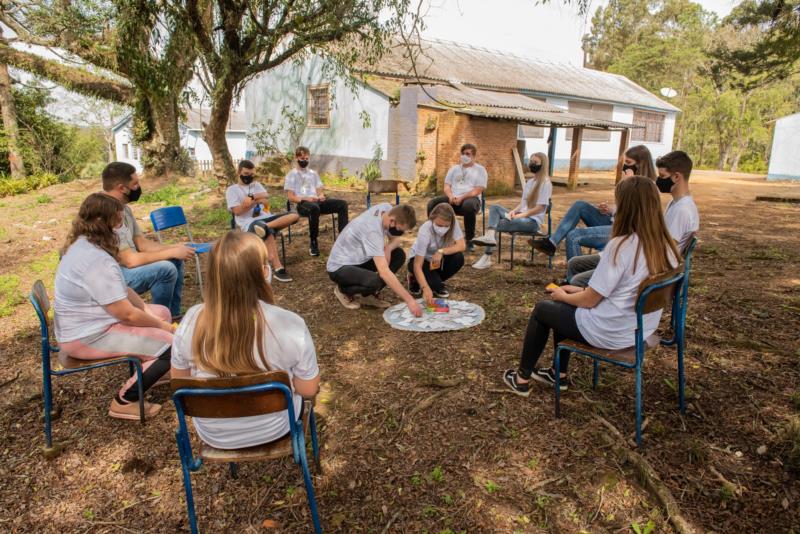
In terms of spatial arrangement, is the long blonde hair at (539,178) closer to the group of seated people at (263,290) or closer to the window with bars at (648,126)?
the group of seated people at (263,290)

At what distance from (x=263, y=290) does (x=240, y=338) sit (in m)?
0.21

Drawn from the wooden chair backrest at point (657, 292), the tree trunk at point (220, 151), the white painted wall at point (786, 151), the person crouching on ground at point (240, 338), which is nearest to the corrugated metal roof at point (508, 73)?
the tree trunk at point (220, 151)

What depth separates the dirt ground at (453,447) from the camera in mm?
2363

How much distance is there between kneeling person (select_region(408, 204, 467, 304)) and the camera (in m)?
4.68

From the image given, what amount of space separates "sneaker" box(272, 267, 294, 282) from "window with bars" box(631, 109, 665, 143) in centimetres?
2558

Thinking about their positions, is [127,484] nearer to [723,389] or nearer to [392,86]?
[723,389]

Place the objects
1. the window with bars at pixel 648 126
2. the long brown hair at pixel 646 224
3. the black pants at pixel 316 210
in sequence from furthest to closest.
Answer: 1. the window with bars at pixel 648 126
2. the black pants at pixel 316 210
3. the long brown hair at pixel 646 224

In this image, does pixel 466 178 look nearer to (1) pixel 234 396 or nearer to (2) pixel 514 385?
(2) pixel 514 385

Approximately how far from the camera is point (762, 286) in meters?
5.36

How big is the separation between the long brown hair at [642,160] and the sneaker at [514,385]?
2.19 m

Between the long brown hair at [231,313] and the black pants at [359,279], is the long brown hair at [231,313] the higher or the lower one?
the higher one

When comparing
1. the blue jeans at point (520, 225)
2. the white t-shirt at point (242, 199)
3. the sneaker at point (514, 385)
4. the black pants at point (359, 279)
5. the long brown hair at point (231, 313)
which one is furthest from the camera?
the white t-shirt at point (242, 199)

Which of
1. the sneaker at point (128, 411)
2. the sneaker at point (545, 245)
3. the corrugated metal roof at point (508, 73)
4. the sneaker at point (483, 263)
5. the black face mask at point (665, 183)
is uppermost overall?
the corrugated metal roof at point (508, 73)

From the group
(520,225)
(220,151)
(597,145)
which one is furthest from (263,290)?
(597,145)
